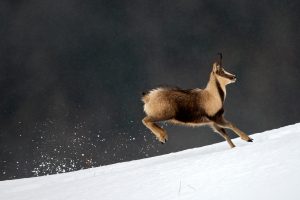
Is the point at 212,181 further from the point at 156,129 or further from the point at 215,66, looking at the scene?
the point at 215,66

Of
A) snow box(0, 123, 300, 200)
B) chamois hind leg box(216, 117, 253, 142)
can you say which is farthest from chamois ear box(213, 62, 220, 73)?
snow box(0, 123, 300, 200)

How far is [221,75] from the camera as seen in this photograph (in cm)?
812

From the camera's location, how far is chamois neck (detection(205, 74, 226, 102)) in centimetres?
819

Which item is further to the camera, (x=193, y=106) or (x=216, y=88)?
(x=216, y=88)

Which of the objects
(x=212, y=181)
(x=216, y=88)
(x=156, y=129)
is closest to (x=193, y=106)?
(x=216, y=88)

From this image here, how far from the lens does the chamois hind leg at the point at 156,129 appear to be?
7.65 meters

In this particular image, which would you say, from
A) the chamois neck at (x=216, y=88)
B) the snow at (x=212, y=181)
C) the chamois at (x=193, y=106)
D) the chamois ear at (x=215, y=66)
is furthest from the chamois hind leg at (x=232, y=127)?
the snow at (x=212, y=181)

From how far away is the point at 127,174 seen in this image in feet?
18.6

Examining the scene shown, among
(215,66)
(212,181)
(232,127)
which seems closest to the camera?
(212,181)

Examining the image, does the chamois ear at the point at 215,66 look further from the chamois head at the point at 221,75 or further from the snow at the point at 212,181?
the snow at the point at 212,181

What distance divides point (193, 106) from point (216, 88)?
57 centimetres

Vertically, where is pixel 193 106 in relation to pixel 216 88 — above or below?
below

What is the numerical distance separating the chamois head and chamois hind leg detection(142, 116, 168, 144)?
1411mm

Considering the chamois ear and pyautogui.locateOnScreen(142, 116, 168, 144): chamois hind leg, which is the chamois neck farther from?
pyautogui.locateOnScreen(142, 116, 168, 144): chamois hind leg
